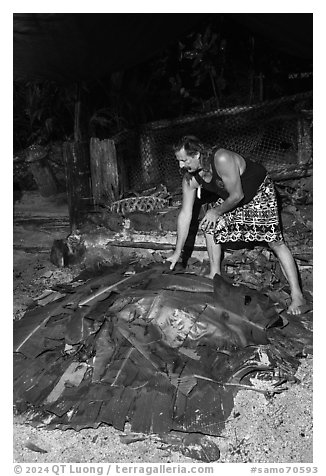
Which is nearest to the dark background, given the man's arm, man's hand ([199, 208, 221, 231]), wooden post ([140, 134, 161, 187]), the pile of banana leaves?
wooden post ([140, 134, 161, 187])

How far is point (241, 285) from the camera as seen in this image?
463 centimetres

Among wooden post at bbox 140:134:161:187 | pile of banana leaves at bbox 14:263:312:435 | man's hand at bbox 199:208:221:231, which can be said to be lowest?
pile of banana leaves at bbox 14:263:312:435

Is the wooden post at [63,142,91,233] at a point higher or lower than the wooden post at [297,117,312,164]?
lower

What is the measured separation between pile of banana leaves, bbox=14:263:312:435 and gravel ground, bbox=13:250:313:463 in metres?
0.07

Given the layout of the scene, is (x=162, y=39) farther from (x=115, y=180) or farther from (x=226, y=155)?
(x=115, y=180)

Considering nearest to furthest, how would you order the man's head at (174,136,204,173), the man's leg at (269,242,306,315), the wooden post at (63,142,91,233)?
the man's head at (174,136,204,173) < the man's leg at (269,242,306,315) < the wooden post at (63,142,91,233)

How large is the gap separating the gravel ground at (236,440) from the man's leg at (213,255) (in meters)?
1.52

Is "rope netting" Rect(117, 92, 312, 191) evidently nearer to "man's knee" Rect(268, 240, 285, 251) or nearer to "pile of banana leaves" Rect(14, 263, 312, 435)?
"man's knee" Rect(268, 240, 285, 251)

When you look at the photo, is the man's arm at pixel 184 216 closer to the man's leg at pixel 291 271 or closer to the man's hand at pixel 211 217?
the man's hand at pixel 211 217

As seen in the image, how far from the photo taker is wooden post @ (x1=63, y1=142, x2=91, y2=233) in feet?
20.8

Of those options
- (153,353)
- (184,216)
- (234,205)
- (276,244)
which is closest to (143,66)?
(184,216)

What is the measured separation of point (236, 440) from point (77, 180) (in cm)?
423

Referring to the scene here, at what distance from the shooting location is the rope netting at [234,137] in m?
6.76

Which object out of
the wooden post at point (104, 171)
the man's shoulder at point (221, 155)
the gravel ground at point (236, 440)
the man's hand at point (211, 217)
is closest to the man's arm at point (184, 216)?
the man's hand at point (211, 217)
